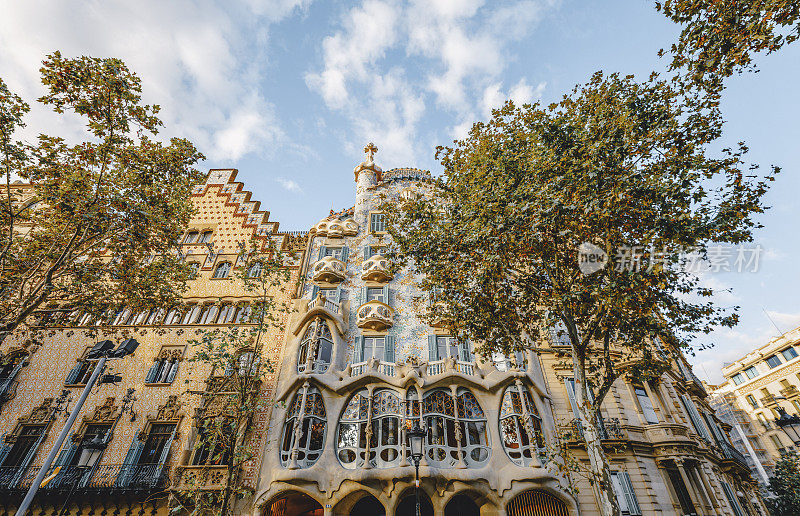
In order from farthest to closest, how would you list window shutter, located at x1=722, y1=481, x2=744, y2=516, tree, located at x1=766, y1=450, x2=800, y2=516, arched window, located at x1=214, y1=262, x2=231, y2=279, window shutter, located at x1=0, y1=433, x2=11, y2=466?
1. tree, located at x1=766, y1=450, x2=800, y2=516
2. arched window, located at x1=214, y1=262, x2=231, y2=279
3. window shutter, located at x1=722, y1=481, x2=744, y2=516
4. window shutter, located at x1=0, y1=433, x2=11, y2=466

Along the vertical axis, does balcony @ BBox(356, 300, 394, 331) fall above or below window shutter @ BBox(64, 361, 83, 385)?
above

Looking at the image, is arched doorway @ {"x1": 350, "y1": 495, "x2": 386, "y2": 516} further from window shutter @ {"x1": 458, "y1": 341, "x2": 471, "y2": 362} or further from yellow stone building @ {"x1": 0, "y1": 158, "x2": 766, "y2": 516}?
window shutter @ {"x1": 458, "y1": 341, "x2": 471, "y2": 362}

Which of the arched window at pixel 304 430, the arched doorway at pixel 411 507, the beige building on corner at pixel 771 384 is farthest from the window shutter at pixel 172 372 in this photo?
the beige building on corner at pixel 771 384

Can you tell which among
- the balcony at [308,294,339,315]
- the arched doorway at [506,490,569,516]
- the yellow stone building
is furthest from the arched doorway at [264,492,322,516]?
the arched doorway at [506,490,569,516]

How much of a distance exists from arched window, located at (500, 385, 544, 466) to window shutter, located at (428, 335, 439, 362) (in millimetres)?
3918

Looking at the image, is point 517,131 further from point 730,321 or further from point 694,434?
point 694,434

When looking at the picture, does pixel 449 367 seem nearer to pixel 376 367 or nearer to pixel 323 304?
pixel 376 367

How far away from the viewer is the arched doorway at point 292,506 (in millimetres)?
15913

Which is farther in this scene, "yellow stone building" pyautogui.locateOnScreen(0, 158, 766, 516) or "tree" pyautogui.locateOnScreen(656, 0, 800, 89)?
"yellow stone building" pyautogui.locateOnScreen(0, 158, 766, 516)

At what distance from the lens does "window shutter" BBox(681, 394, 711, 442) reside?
19.9m

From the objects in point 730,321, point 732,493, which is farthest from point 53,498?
point 732,493

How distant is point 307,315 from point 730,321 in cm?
1749

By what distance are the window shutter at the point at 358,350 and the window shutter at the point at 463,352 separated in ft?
17.0

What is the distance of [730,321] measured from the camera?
11.6 m
